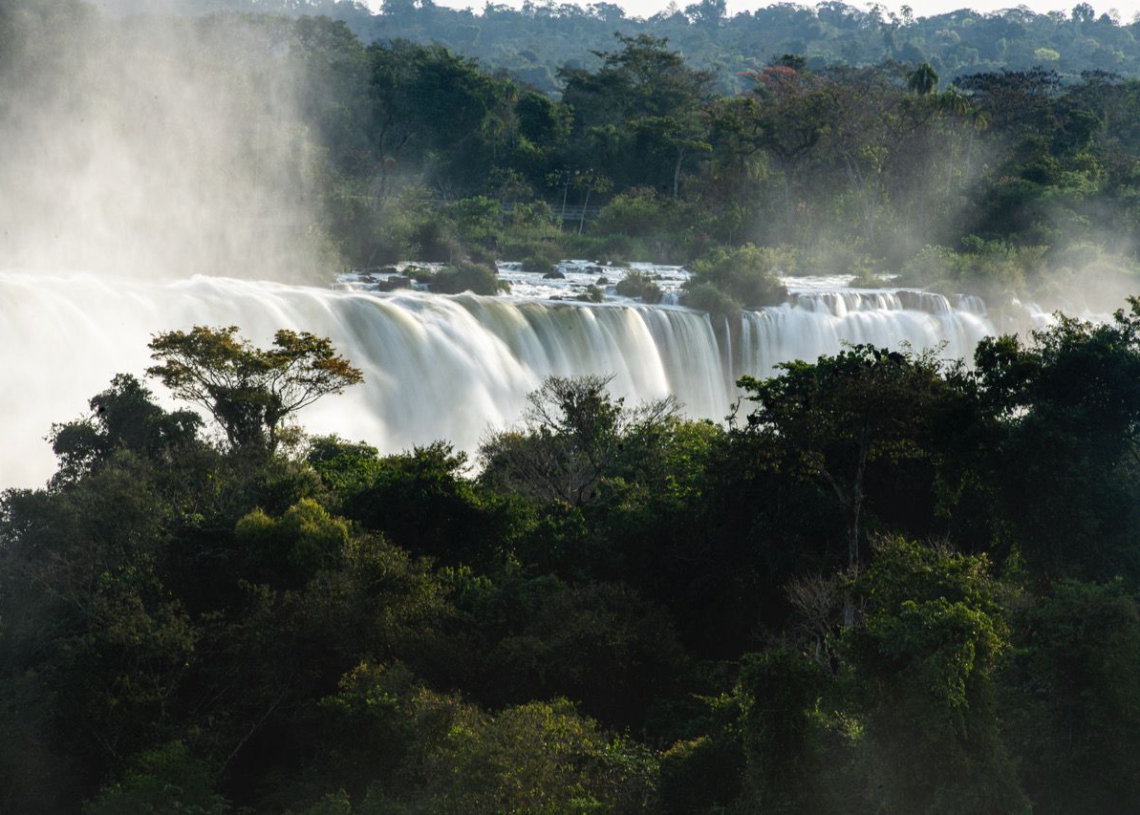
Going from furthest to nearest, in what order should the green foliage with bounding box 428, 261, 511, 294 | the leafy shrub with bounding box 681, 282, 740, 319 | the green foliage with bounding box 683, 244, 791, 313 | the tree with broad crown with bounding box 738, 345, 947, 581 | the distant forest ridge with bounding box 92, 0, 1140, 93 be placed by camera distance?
the distant forest ridge with bounding box 92, 0, 1140, 93
the green foliage with bounding box 428, 261, 511, 294
the green foliage with bounding box 683, 244, 791, 313
the leafy shrub with bounding box 681, 282, 740, 319
the tree with broad crown with bounding box 738, 345, 947, 581

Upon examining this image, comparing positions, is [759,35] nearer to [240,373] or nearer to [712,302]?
[712,302]

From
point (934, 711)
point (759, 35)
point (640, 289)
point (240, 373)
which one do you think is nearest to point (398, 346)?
point (240, 373)

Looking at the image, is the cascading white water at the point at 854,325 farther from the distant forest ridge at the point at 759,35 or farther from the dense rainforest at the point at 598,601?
the distant forest ridge at the point at 759,35

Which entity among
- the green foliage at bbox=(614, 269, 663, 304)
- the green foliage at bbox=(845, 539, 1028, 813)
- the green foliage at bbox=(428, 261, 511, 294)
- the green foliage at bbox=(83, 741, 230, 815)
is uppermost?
the green foliage at bbox=(845, 539, 1028, 813)

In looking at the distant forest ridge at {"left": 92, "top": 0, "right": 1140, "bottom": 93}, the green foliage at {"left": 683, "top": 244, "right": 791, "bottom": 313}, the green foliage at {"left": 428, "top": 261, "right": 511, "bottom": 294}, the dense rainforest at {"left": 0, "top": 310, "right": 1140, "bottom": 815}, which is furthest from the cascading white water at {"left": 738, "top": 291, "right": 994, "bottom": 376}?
the distant forest ridge at {"left": 92, "top": 0, "right": 1140, "bottom": 93}

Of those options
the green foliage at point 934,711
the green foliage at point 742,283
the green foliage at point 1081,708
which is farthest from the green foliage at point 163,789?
the green foliage at point 742,283

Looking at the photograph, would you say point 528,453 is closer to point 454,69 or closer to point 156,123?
point 156,123

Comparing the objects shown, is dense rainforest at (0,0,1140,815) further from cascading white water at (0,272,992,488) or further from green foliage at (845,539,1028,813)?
cascading white water at (0,272,992,488)
